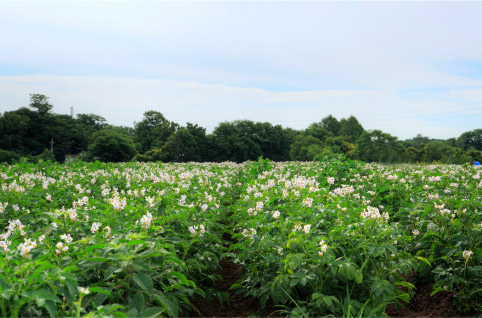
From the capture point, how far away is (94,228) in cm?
357

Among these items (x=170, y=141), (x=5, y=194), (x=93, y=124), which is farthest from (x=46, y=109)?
(x=5, y=194)

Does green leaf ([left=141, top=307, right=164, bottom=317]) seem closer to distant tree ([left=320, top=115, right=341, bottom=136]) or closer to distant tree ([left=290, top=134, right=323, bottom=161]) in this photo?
distant tree ([left=290, top=134, right=323, bottom=161])

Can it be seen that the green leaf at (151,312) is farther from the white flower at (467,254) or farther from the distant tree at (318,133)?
the distant tree at (318,133)

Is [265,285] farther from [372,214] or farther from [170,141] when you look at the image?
[170,141]

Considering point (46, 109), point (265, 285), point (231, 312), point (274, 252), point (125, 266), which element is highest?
point (46, 109)

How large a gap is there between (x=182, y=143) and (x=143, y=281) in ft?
192

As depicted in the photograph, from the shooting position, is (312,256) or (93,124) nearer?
(312,256)

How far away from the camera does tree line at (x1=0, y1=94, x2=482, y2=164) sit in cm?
6141

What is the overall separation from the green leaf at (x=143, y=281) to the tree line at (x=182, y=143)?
186 ft

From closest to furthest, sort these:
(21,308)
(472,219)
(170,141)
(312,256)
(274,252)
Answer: (21,308) < (312,256) < (274,252) < (472,219) < (170,141)

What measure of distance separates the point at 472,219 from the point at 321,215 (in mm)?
2278

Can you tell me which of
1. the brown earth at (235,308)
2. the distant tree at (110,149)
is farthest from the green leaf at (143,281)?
the distant tree at (110,149)

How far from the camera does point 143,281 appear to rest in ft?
8.74

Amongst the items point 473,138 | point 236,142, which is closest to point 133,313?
point 236,142
